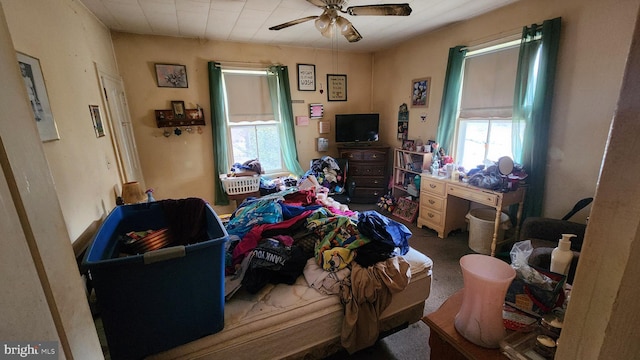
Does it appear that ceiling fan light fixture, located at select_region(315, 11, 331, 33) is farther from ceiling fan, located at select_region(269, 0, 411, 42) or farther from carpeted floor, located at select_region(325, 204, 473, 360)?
carpeted floor, located at select_region(325, 204, 473, 360)

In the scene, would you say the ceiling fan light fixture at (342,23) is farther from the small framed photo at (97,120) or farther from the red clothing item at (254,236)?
the small framed photo at (97,120)

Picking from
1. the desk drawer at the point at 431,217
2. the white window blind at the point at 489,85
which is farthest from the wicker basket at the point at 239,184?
the white window blind at the point at 489,85

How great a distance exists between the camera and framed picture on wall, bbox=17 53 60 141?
1.20 m

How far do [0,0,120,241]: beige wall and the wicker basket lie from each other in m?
1.32

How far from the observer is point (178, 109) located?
3340 millimetres

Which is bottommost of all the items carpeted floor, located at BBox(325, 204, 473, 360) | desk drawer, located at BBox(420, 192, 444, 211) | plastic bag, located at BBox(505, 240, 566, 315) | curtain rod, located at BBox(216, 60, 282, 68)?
carpeted floor, located at BBox(325, 204, 473, 360)

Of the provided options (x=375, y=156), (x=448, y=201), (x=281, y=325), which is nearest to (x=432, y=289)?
(x=448, y=201)

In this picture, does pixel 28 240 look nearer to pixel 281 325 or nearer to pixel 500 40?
pixel 281 325

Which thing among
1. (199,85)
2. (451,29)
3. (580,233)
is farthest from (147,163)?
(580,233)

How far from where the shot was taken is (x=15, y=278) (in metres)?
0.36

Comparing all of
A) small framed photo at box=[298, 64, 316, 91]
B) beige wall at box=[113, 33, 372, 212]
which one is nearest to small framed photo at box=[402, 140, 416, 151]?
beige wall at box=[113, 33, 372, 212]

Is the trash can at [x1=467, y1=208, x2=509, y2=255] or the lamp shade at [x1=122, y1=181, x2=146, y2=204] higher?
the lamp shade at [x1=122, y1=181, x2=146, y2=204]

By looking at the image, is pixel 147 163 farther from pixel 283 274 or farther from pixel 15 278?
pixel 15 278

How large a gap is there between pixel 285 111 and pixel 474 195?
2769 mm
